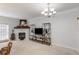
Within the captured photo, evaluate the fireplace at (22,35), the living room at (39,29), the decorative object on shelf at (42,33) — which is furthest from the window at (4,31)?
the decorative object on shelf at (42,33)

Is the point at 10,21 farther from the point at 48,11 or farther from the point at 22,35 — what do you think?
the point at 48,11

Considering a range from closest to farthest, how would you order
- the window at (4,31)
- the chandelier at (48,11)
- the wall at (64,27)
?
the window at (4,31)
the chandelier at (48,11)
the wall at (64,27)

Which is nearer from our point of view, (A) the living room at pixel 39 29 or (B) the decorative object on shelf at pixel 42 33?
(A) the living room at pixel 39 29

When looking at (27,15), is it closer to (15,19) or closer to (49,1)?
(15,19)

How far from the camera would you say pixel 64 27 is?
6.98 ft

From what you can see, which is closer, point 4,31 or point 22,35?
point 4,31

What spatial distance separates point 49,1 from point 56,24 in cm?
83

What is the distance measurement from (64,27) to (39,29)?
71 cm

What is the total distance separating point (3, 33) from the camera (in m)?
1.72

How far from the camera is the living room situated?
1809 mm

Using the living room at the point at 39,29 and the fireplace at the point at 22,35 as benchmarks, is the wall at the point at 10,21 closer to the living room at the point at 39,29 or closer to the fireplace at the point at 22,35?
the living room at the point at 39,29

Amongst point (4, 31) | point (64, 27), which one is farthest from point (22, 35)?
point (64, 27)

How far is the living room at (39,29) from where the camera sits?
181 cm
